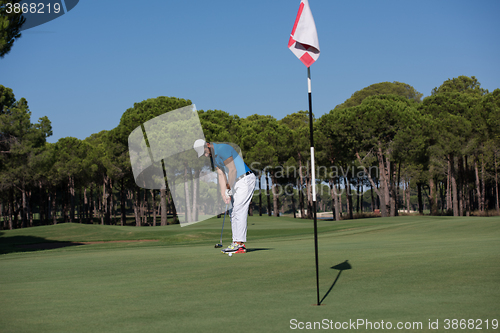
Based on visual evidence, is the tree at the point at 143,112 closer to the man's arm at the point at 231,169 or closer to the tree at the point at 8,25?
the tree at the point at 8,25

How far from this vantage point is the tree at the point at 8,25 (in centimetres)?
1570

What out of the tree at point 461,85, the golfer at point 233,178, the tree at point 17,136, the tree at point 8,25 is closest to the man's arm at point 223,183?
the golfer at point 233,178

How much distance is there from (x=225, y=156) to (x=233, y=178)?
51 centimetres

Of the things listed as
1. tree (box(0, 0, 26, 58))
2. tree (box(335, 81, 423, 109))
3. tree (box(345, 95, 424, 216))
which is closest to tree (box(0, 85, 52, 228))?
tree (box(0, 0, 26, 58))

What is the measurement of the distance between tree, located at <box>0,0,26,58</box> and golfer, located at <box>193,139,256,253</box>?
462 inches

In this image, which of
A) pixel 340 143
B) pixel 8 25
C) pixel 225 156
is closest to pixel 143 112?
pixel 340 143

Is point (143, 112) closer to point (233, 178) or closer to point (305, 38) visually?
point (233, 178)

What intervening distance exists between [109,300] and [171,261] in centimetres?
370

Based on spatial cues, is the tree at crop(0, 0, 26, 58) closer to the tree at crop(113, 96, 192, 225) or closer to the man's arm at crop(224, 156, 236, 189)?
the man's arm at crop(224, 156, 236, 189)

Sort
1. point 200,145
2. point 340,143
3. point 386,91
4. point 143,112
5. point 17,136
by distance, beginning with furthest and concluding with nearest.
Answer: point 386,91 < point 340,143 < point 143,112 < point 17,136 < point 200,145

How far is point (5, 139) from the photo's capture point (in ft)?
82.8

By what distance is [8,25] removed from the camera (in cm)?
1603

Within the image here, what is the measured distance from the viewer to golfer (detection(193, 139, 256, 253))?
8.71 meters

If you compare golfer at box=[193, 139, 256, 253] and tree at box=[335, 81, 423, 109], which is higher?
tree at box=[335, 81, 423, 109]
